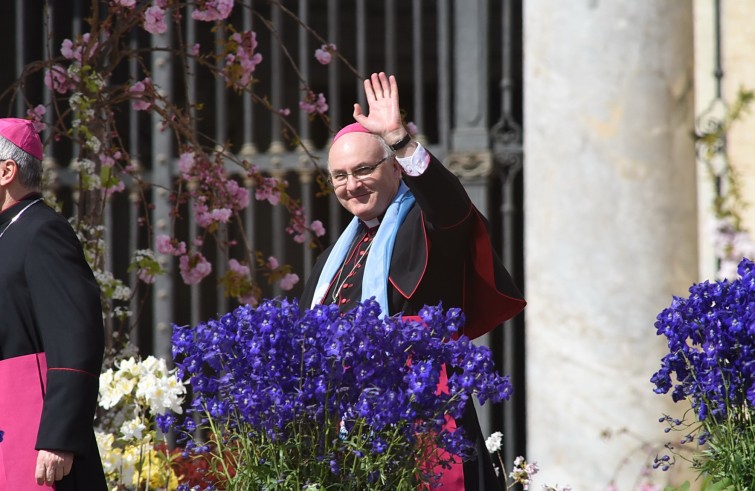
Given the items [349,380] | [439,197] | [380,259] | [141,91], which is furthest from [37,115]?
[349,380]

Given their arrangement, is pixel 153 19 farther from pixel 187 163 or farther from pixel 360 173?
pixel 360 173

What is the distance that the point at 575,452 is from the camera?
439cm

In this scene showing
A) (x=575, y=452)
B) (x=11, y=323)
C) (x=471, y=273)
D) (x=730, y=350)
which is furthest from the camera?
(x=575, y=452)

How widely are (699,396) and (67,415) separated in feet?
4.09

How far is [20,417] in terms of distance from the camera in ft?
8.97

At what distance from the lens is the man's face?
3.01 metres

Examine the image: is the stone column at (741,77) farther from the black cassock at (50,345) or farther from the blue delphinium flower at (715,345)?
the black cassock at (50,345)

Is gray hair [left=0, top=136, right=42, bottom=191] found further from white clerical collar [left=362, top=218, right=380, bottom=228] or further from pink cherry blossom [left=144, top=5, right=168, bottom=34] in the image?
pink cherry blossom [left=144, top=5, right=168, bottom=34]

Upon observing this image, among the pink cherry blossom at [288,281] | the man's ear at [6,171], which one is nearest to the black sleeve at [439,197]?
the man's ear at [6,171]

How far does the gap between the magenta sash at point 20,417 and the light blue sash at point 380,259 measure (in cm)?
70

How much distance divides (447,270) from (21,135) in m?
0.99

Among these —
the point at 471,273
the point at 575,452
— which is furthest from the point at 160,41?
the point at 471,273

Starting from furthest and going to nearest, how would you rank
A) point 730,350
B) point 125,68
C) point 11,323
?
1. point 125,68
2. point 11,323
3. point 730,350

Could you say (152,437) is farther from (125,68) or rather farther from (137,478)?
(125,68)
